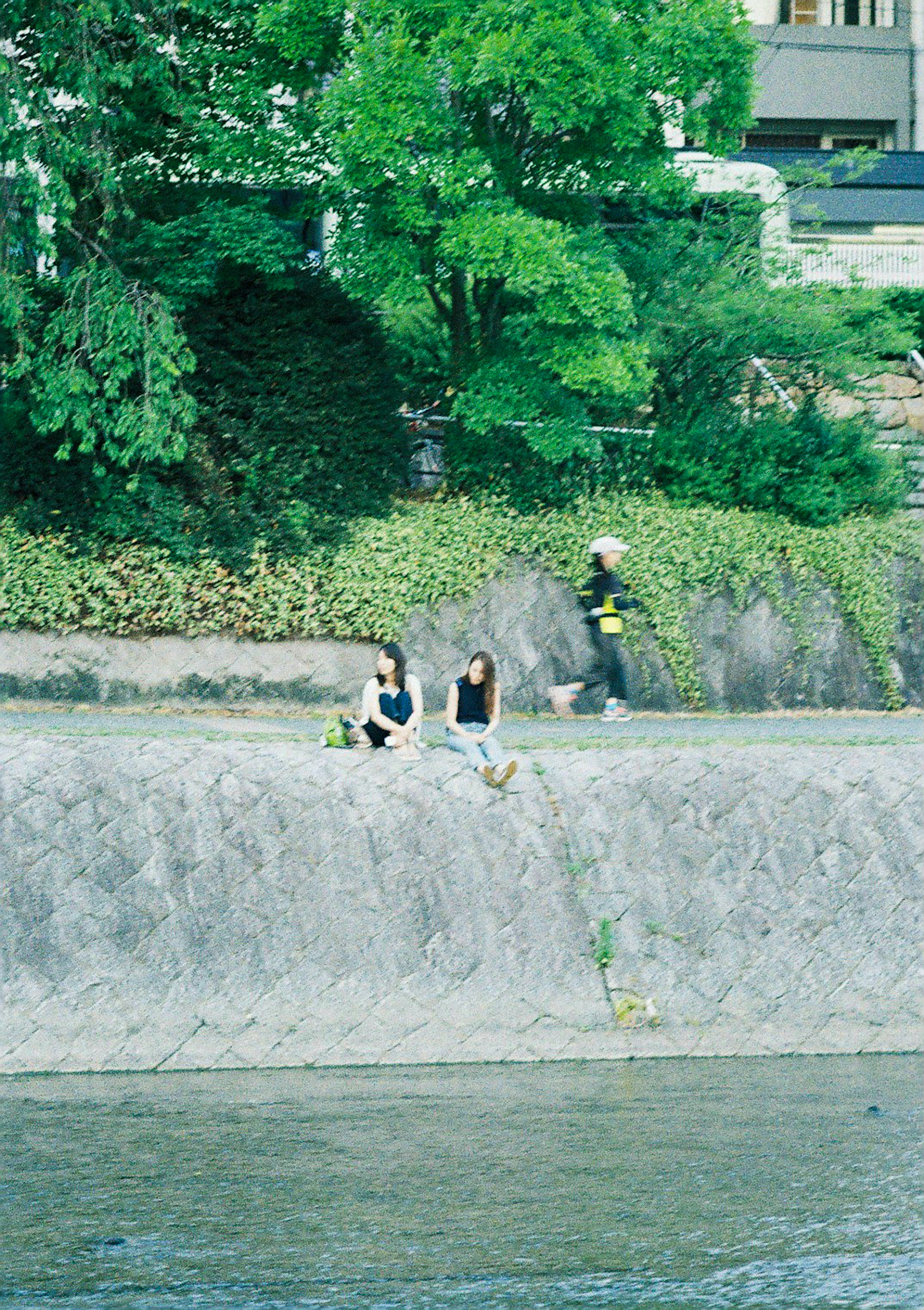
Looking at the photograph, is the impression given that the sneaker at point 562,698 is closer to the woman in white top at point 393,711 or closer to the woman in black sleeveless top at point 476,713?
the woman in black sleeveless top at point 476,713

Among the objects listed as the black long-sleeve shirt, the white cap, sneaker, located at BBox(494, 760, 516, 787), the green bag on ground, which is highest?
the white cap

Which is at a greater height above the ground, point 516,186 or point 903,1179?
point 516,186

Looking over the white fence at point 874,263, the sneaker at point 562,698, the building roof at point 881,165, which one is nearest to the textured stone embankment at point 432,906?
the sneaker at point 562,698

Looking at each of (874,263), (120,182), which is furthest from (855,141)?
(120,182)

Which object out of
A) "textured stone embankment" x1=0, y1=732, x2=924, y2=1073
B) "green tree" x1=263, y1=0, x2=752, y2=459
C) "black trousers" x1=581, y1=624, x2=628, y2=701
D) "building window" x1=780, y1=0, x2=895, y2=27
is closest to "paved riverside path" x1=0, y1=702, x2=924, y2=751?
"black trousers" x1=581, y1=624, x2=628, y2=701

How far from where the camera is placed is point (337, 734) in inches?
427

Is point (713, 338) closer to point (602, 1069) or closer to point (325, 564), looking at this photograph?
point (325, 564)

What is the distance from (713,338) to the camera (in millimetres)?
18422

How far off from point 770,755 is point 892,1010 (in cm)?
191

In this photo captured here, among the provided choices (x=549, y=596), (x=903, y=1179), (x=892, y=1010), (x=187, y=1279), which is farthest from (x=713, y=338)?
(x=187, y=1279)

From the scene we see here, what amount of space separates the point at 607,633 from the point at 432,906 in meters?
4.90

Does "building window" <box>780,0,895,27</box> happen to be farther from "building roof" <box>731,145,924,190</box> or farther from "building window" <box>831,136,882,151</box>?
"building roof" <box>731,145,924,190</box>

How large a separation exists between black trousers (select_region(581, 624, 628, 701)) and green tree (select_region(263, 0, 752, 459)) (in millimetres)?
2813

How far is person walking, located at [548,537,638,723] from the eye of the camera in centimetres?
1441
